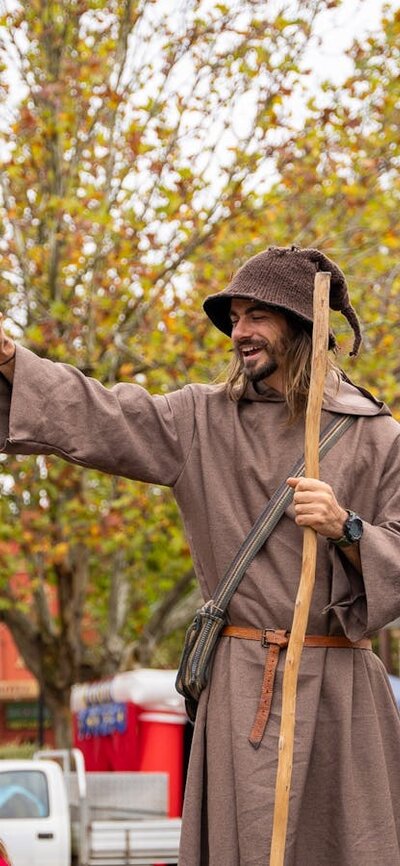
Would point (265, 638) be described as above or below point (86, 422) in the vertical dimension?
below

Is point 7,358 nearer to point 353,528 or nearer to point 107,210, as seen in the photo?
point 353,528

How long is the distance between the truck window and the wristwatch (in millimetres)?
7588

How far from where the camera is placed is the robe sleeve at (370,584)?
372 centimetres

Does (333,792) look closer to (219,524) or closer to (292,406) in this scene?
(219,524)

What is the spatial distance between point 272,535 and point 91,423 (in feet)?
1.78

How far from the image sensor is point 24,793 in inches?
428

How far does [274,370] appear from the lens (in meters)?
4.00

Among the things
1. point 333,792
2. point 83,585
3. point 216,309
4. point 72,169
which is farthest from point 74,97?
point 333,792

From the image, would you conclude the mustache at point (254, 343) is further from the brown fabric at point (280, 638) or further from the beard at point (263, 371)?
the brown fabric at point (280, 638)

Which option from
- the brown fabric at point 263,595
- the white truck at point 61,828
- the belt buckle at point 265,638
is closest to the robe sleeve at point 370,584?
the brown fabric at point 263,595

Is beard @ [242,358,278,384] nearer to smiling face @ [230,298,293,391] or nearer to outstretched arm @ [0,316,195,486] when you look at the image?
smiling face @ [230,298,293,391]

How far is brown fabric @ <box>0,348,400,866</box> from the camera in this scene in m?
3.72

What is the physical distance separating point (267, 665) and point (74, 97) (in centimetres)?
905

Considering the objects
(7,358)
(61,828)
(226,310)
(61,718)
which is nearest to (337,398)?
(226,310)
